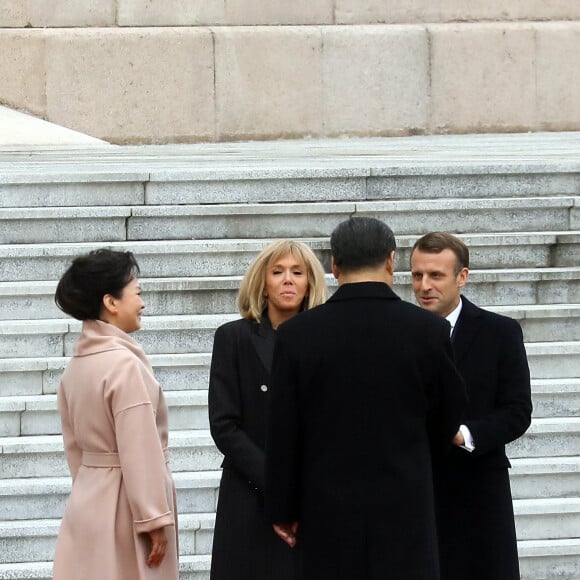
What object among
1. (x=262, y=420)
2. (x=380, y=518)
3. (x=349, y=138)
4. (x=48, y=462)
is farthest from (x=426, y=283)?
(x=349, y=138)

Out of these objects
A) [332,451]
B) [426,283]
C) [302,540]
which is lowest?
[302,540]

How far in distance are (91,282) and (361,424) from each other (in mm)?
1096

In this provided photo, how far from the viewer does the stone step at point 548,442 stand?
6.41m

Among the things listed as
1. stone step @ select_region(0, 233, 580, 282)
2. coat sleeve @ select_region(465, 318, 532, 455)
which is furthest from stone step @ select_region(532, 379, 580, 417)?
coat sleeve @ select_region(465, 318, 532, 455)

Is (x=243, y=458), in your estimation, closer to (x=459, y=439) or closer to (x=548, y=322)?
(x=459, y=439)

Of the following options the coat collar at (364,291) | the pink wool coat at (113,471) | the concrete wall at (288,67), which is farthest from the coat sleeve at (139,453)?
the concrete wall at (288,67)

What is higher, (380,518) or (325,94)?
(325,94)

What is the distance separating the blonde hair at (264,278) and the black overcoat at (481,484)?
0.51m

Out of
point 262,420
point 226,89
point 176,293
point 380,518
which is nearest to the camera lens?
point 380,518

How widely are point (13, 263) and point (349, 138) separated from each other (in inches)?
240

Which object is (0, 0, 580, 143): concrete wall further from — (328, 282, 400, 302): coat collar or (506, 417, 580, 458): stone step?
(328, 282, 400, 302): coat collar

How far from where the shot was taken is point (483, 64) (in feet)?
43.1

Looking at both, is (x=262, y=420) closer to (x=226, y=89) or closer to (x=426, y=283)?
(x=426, y=283)

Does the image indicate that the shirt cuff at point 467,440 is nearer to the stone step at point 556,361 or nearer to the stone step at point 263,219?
the stone step at point 556,361
